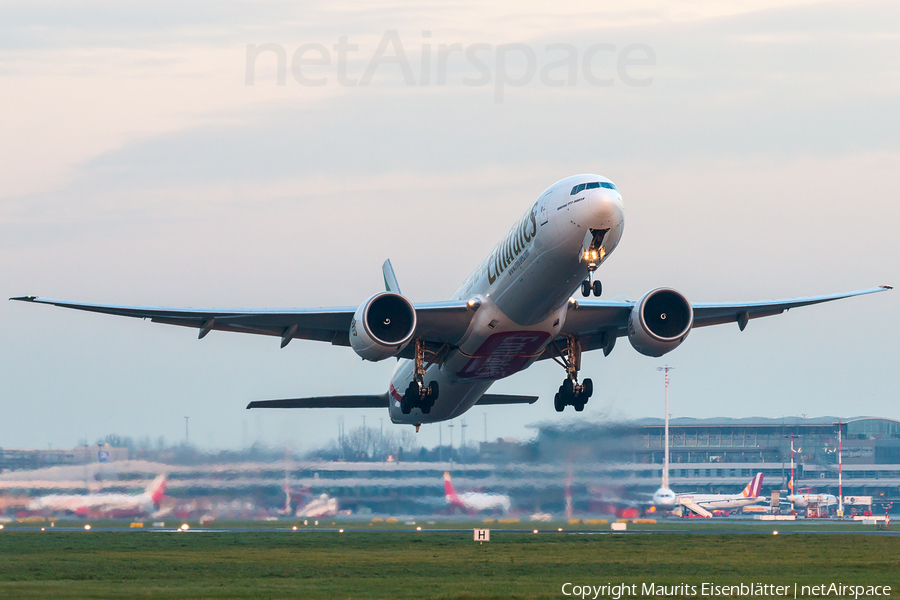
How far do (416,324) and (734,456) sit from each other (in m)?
65.3

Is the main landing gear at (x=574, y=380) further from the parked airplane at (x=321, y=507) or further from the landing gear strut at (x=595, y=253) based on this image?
the parked airplane at (x=321, y=507)

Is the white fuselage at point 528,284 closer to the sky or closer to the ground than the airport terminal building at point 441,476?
closer to the sky

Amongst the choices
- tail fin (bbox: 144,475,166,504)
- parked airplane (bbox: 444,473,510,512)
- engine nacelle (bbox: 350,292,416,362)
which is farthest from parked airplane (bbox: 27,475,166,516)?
engine nacelle (bbox: 350,292,416,362)

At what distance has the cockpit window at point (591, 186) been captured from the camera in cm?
2753

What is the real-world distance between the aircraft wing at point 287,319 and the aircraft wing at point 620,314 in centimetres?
355

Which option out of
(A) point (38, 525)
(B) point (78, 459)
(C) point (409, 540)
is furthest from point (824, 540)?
(A) point (38, 525)

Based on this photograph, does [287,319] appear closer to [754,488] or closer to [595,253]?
[595,253]

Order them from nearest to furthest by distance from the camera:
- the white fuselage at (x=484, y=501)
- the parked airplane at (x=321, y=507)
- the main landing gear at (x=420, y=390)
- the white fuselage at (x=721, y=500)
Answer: the main landing gear at (x=420, y=390), the parked airplane at (x=321, y=507), the white fuselage at (x=484, y=501), the white fuselage at (x=721, y=500)

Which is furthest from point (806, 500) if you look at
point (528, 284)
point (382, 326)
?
point (382, 326)

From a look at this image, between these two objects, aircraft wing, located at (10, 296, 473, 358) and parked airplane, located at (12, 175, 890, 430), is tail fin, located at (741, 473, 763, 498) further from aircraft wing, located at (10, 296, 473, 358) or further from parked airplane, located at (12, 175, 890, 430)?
aircraft wing, located at (10, 296, 473, 358)

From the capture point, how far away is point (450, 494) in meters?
50.9

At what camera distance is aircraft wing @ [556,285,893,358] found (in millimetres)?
33250

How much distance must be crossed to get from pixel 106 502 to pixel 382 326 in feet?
78.0

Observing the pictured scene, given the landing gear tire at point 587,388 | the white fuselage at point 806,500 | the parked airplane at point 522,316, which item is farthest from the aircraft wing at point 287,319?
the white fuselage at point 806,500
